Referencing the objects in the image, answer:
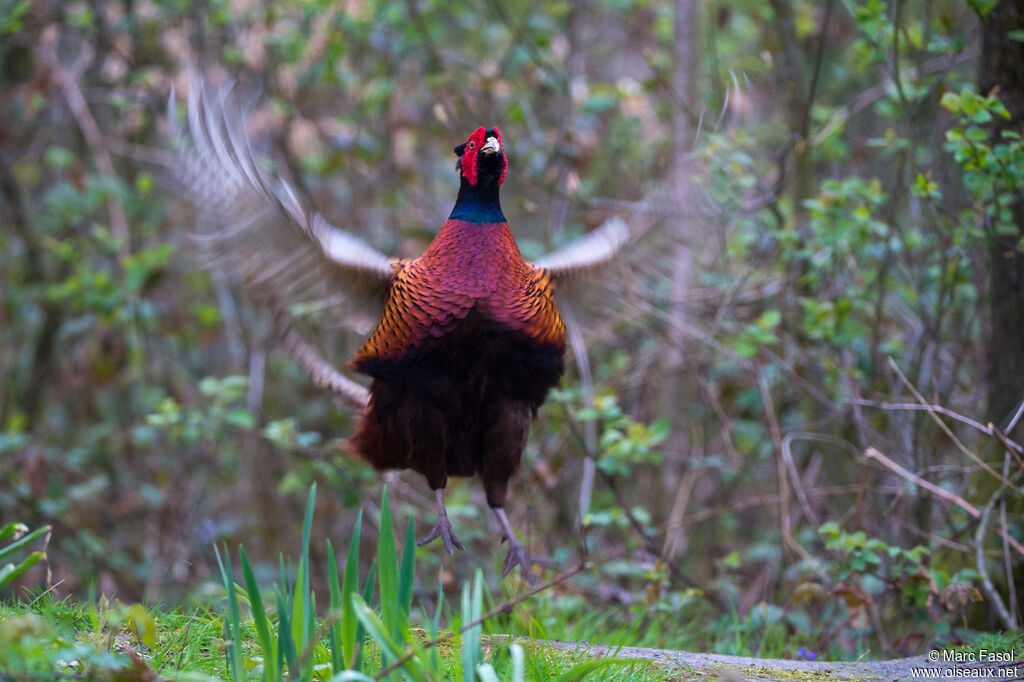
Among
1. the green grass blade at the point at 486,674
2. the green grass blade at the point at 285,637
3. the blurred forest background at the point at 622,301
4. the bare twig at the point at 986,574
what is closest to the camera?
the green grass blade at the point at 486,674

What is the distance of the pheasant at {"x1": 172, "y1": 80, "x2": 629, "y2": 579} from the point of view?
3.13 metres

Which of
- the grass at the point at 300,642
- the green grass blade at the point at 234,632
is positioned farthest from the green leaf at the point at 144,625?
the green grass blade at the point at 234,632

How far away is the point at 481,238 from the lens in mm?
3168

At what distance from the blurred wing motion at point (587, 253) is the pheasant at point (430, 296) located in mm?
206

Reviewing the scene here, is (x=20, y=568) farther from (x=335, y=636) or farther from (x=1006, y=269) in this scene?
(x=1006, y=269)

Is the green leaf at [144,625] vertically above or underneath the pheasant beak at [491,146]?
underneath

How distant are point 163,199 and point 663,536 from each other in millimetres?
5426

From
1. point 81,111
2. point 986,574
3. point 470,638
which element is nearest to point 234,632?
point 470,638

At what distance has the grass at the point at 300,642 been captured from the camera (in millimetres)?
2176

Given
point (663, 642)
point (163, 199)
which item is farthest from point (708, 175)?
point (163, 199)

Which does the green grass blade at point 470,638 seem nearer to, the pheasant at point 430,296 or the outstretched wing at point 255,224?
the pheasant at point 430,296

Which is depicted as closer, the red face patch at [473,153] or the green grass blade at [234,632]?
the green grass blade at [234,632]

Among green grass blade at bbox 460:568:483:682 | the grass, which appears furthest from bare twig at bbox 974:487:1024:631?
green grass blade at bbox 460:568:483:682

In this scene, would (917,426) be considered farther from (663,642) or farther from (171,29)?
(171,29)
